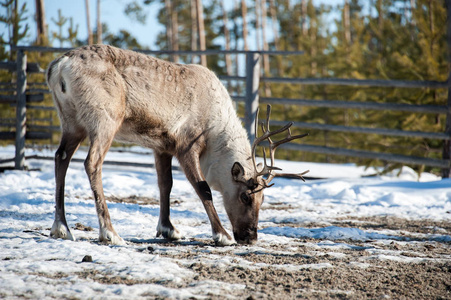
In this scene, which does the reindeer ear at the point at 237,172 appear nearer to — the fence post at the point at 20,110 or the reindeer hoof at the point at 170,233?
Answer: the reindeer hoof at the point at 170,233

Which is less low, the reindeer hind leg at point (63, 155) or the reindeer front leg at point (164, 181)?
the reindeer hind leg at point (63, 155)

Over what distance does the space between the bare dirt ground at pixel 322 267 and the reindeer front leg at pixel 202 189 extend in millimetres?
134

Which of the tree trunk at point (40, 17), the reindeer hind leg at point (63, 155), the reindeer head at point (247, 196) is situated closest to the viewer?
the reindeer hind leg at point (63, 155)

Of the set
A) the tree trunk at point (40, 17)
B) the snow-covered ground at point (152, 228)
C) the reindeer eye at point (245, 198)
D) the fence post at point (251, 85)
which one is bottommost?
the snow-covered ground at point (152, 228)

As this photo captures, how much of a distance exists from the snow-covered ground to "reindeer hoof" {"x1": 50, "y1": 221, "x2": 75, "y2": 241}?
77 mm

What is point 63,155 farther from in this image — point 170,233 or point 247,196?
point 247,196

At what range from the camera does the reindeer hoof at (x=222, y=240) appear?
3.87m

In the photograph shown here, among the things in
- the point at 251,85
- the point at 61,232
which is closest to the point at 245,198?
the point at 61,232

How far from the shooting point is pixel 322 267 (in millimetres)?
3119

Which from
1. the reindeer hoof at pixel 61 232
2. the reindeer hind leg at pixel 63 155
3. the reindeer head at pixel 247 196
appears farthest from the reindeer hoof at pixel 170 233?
the reindeer hind leg at pixel 63 155

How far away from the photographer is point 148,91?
4.01m

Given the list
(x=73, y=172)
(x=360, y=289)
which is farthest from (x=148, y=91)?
(x=73, y=172)

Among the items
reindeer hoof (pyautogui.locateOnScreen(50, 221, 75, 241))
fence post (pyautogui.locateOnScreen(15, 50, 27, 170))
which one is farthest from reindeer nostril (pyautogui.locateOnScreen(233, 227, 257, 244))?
fence post (pyautogui.locateOnScreen(15, 50, 27, 170))

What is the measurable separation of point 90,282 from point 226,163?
6.47 feet
